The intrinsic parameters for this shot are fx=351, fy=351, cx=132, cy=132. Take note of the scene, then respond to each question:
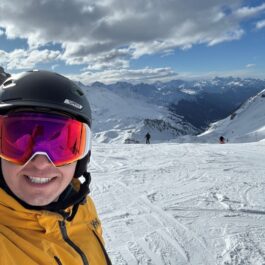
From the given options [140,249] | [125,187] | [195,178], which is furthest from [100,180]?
[140,249]

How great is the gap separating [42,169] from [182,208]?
5737 mm

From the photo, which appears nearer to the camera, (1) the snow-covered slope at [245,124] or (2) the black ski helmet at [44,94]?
(2) the black ski helmet at [44,94]

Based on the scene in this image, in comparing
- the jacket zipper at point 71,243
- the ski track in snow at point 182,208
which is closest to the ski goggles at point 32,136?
the jacket zipper at point 71,243

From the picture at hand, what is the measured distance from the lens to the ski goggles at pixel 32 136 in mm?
2090

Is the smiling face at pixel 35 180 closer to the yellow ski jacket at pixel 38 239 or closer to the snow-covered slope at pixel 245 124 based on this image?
the yellow ski jacket at pixel 38 239

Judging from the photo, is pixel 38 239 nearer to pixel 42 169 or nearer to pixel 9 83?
pixel 42 169

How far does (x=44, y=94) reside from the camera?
215 cm

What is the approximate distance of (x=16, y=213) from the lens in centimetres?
192

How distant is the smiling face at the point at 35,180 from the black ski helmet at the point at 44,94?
12.9 inches

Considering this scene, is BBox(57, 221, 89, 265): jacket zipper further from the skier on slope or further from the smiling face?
the smiling face

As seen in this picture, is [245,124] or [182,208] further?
[245,124]

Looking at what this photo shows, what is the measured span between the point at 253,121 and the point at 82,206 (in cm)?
12066

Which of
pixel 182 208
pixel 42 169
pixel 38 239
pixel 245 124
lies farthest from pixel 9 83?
pixel 245 124

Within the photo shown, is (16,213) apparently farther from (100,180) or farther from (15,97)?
(100,180)
